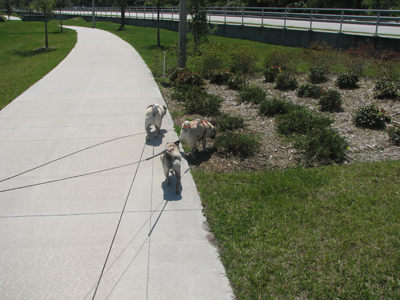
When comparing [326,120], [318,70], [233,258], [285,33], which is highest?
[285,33]

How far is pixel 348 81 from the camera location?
10.0 m

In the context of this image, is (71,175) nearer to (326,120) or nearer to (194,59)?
(326,120)

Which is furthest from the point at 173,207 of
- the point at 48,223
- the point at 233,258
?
the point at 48,223

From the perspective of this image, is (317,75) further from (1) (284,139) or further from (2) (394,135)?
(1) (284,139)

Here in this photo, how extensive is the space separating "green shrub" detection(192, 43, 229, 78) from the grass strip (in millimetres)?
7771

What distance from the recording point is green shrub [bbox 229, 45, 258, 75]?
12.5m

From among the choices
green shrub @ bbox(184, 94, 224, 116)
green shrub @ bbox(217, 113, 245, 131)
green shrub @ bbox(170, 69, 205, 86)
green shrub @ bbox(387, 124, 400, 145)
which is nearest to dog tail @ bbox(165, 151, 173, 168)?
green shrub @ bbox(217, 113, 245, 131)

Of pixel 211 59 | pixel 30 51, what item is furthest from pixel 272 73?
pixel 30 51

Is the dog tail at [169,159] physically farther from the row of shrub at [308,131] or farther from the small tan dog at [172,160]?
the row of shrub at [308,131]

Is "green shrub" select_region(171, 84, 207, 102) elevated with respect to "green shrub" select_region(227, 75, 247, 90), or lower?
lower

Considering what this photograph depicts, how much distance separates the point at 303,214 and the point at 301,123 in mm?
3374

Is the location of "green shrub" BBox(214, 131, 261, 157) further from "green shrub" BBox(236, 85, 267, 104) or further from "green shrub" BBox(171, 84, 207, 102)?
"green shrub" BBox(171, 84, 207, 102)

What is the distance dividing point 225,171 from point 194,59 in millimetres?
8295

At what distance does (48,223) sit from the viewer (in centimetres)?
443
